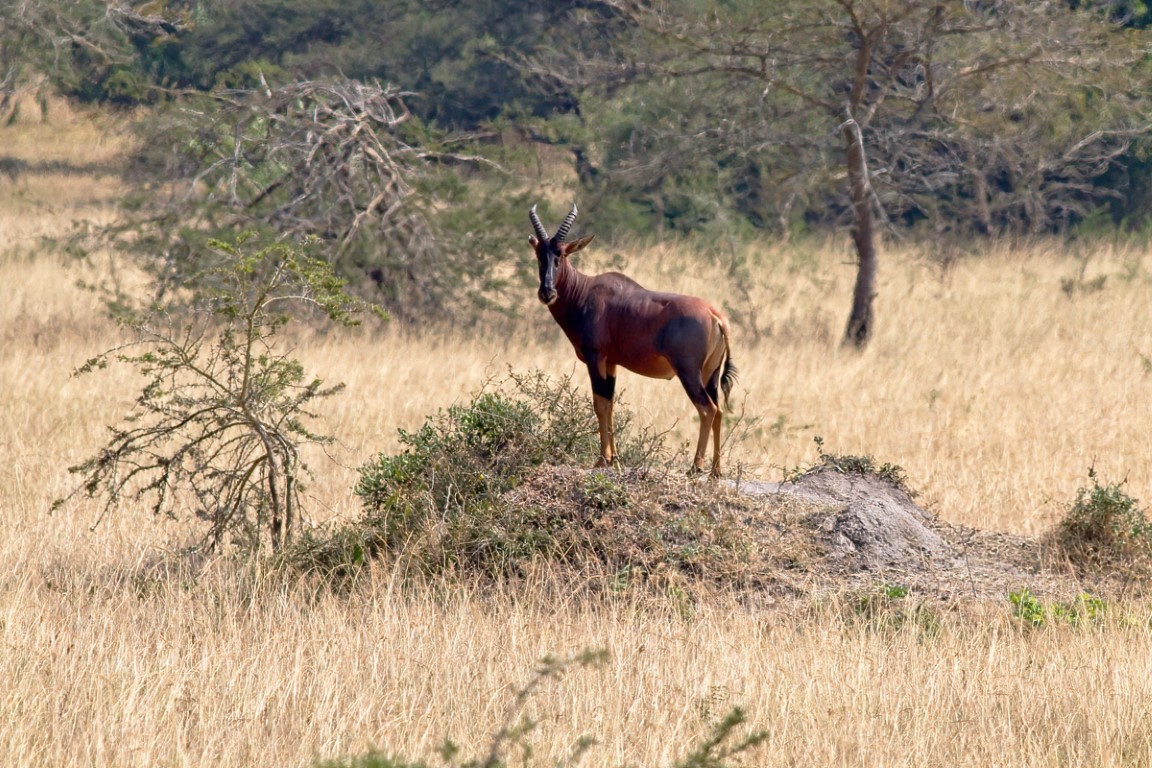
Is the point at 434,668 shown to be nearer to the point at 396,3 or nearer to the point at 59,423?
the point at 59,423

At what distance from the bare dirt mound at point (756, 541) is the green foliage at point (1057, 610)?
0.46ft

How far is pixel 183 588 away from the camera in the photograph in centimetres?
701

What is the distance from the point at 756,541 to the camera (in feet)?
23.8

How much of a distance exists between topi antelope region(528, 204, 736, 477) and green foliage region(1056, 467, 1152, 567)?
198 centimetres

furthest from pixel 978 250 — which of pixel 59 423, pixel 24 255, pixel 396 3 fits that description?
pixel 59 423

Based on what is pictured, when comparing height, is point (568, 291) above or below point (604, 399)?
above

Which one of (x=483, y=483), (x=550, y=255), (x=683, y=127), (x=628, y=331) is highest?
(x=683, y=127)

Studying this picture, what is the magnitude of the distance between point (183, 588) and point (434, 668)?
1.82 m

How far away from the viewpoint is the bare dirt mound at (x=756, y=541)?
706 centimetres

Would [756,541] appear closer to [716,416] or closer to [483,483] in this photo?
[716,416]

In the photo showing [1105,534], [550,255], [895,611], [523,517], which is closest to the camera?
[895,611]

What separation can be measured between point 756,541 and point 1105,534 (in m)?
2.02

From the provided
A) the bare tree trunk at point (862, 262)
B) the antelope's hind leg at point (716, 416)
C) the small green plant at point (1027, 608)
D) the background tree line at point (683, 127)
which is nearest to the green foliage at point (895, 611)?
the small green plant at point (1027, 608)

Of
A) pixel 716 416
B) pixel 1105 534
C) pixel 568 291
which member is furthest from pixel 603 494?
pixel 1105 534
